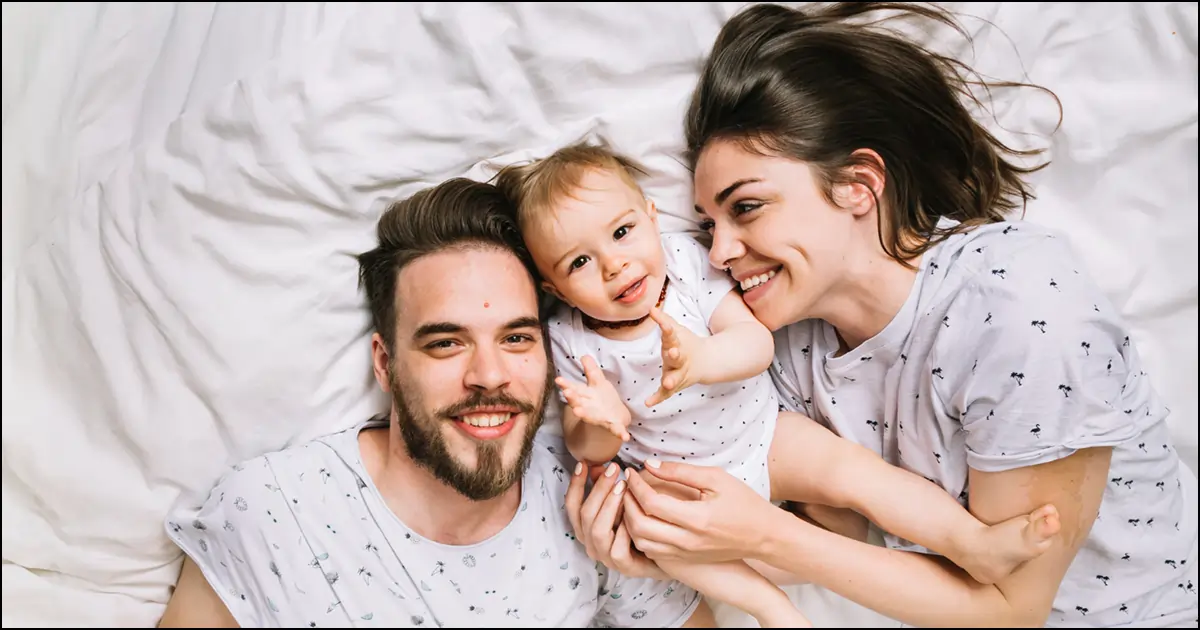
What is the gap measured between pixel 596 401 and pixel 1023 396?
1.84ft

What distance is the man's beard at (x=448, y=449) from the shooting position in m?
1.14

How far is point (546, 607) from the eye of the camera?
1270 millimetres

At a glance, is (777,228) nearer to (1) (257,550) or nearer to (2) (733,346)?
(2) (733,346)

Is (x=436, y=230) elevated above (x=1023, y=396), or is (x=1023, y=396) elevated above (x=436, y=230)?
(x=436, y=230)

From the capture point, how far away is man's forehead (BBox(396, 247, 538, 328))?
3.68 ft

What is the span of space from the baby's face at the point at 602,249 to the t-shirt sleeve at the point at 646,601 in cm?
45

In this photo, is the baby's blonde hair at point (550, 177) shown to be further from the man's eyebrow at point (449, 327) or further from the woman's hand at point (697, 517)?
the woman's hand at point (697, 517)

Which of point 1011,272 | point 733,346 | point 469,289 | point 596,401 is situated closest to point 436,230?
point 469,289

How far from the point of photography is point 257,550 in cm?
121

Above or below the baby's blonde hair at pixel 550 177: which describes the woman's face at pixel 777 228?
below

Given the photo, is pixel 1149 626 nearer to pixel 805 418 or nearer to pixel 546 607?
pixel 805 418

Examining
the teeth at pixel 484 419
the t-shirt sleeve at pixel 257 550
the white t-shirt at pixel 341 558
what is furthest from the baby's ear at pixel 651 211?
the t-shirt sleeve at pixel 257 550

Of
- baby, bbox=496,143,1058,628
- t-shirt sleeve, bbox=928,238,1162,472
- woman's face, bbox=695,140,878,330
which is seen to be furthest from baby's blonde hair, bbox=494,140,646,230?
t-shirt sleeve, bbox=928,238,1162,472

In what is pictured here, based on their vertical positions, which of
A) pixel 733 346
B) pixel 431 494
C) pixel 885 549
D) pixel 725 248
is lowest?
pixel 885 549
